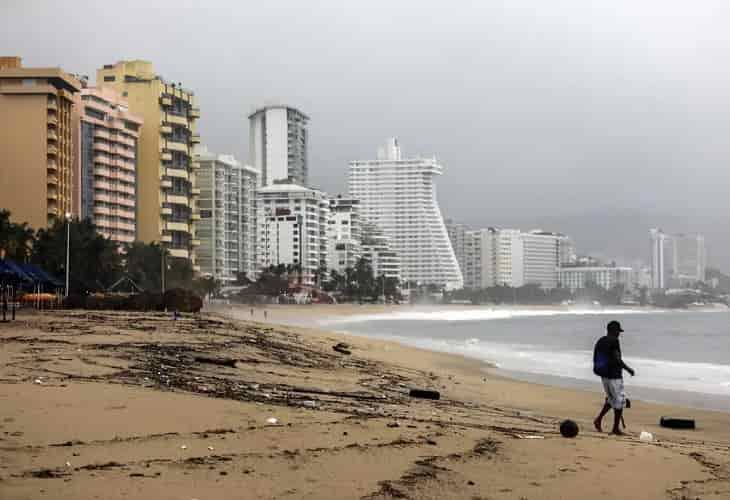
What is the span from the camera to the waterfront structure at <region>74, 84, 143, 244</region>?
10406 centimetres

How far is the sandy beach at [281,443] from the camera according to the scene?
6.96 metres

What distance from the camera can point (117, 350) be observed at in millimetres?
16797

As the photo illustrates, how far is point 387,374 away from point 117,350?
261 inches

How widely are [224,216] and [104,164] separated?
52204mm

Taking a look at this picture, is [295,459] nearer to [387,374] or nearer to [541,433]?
[541,433]

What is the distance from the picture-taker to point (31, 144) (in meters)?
90.8

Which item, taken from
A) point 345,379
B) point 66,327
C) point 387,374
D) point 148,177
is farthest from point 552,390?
point 148,177

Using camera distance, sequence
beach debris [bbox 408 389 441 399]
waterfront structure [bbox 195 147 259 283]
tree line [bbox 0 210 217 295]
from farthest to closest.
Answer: waterfront structure [bbox 195 147 259 283] < tree line [bbox 0 210 217 295] < beach debris [bbox 408 389 441 399]

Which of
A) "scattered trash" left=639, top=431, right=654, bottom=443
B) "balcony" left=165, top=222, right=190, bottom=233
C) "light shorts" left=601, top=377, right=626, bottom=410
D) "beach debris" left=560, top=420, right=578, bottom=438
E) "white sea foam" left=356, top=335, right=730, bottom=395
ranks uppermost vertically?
"balcony" left=165, top=222, right=190, bottom=233

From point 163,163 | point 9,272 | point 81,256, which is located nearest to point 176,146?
point 163,163

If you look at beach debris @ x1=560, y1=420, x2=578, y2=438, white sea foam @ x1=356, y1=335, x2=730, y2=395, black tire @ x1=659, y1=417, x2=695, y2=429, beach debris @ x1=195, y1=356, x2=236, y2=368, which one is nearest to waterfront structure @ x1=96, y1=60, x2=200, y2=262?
white sea foam @ x1=356, y1=335, x2=730, y2=395

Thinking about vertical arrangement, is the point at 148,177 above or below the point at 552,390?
above

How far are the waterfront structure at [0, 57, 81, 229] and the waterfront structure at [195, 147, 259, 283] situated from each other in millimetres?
55256

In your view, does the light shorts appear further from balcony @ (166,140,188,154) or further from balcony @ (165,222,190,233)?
balcony @ (166,140,188,154)
